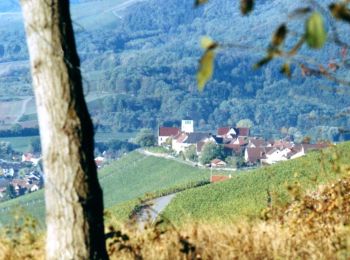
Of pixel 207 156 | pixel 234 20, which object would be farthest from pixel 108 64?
pixel 207 156

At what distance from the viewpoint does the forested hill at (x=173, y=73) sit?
331 ft

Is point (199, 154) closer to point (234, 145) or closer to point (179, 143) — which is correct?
point (234, 145)

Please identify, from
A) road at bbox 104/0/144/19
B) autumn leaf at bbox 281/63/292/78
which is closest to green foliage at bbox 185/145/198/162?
autumn leaf at bbox 281/63/292/78

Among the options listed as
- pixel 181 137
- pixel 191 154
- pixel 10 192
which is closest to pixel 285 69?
pixel 10 192

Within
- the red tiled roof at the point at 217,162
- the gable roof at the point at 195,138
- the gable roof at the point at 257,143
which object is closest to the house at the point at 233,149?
the gable roof at the point at 257,143

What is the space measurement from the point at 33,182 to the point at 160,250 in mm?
56165

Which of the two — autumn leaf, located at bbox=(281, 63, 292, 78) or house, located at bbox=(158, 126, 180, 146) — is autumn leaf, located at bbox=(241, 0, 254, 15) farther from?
house, located at bbox=(158, 126, 180, 146)

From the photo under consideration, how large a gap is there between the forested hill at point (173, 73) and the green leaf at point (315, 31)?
6916cm

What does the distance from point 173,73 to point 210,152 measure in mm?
62480

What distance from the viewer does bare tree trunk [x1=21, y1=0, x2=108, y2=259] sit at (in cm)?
292

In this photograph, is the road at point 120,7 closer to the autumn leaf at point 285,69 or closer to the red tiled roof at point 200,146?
the red tiled roof at point 200,146

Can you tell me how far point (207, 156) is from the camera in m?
60.2

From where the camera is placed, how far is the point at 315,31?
1554mm

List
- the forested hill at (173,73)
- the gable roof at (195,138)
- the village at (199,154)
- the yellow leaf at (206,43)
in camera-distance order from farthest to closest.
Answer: the forested hill at (173,73) → the gable roof at (195,138) → the village at (199,154) → the yellow leaf at (206,43)
